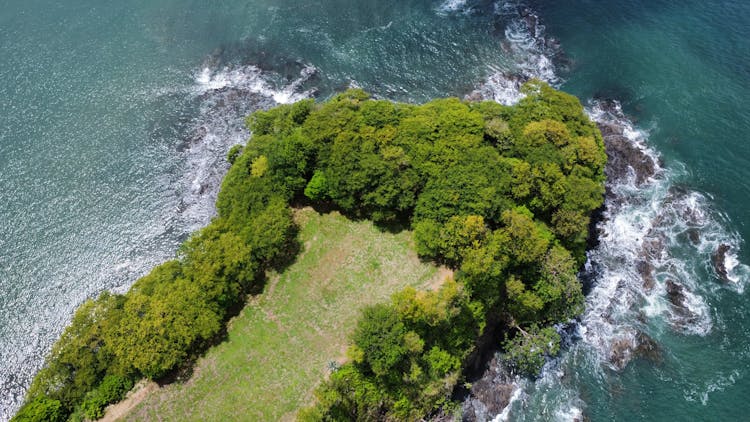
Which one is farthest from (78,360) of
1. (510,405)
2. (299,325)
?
(510,405)

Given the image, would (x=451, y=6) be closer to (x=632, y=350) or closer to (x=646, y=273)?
(x=646, y=273)

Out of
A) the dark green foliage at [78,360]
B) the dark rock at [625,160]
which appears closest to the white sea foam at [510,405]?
the dark rock at [625,160]

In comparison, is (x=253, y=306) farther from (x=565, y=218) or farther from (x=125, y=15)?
(x=125, y=15)

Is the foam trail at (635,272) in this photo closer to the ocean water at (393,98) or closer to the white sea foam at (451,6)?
the ocean water at (393,98)

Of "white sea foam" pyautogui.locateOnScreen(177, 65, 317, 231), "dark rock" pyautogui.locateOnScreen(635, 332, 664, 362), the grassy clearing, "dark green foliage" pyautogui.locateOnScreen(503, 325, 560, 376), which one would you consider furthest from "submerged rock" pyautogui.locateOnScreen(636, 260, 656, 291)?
"white sea foam" pyautogui.locateOnScreen(177, 65, 317, 231)

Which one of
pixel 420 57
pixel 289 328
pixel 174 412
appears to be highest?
pixel 420 57

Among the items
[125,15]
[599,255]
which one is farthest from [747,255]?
[125,15]

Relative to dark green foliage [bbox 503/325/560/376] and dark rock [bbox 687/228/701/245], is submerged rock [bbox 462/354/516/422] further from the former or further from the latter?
dark rock [bbox 687/228/701/245]
